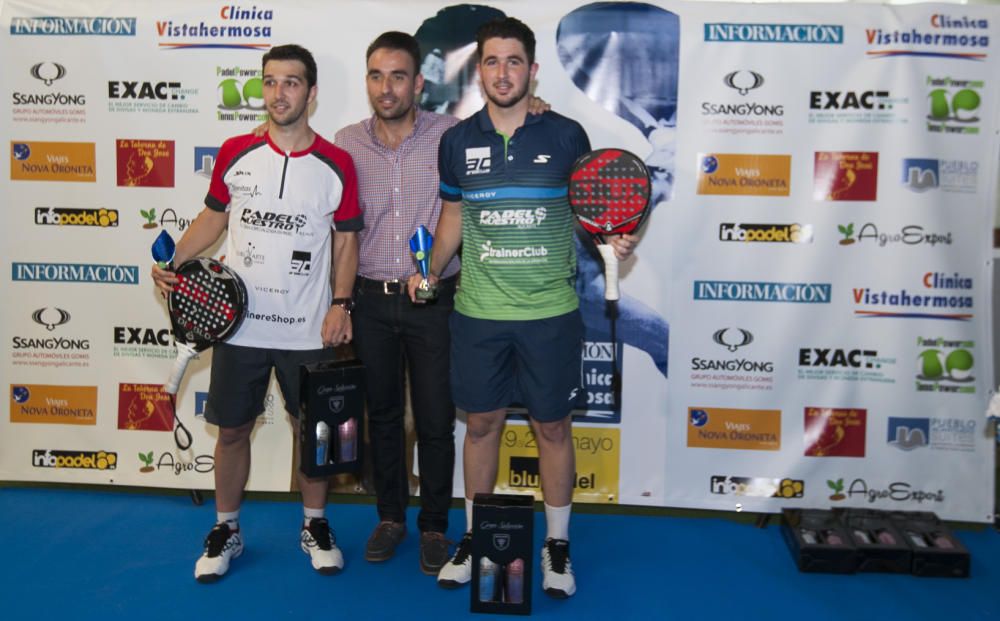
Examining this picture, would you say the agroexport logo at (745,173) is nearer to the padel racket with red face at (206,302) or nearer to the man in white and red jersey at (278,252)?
the man in white and red jersey at (278,252)

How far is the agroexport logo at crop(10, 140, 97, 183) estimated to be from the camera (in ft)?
12.8

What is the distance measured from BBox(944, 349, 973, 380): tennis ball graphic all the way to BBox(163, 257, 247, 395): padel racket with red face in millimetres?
2919

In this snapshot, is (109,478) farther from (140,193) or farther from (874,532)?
(874,532)

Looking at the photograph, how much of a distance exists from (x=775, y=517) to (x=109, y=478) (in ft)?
9.85

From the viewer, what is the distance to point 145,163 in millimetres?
3877

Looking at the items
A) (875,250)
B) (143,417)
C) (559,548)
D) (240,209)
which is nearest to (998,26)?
(875,250)

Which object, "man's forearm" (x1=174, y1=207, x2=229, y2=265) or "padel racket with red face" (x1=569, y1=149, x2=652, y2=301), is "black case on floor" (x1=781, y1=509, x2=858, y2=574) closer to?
"padel racket with red face" (x1=569, y1=149, x2=652, y2=301)

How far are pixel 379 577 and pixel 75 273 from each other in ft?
6.63

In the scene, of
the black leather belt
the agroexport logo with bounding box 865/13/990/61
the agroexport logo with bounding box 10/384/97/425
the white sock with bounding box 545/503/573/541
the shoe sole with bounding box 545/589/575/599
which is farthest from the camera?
the agroexport logo with bounding box 10/384/97/425

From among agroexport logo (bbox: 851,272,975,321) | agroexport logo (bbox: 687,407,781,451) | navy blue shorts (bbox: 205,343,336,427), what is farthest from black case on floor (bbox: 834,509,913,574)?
navy blue shorts (bbox: 205,343,336,427)

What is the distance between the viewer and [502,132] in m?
2.97

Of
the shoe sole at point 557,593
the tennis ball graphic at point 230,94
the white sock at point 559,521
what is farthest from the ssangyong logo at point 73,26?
the shoe sole at point 557,593

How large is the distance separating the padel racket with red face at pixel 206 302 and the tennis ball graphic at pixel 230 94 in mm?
1085

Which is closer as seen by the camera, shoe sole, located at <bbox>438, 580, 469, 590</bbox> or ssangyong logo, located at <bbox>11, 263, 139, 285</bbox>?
shoe sole, located at <bbox>438, 580, 469, 590</bbox>
